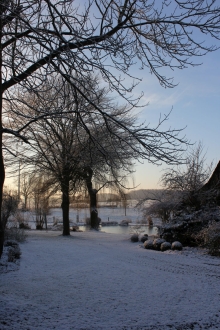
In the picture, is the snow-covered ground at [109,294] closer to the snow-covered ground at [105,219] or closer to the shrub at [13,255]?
the shrub at [13,255]

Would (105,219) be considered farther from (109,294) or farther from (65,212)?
(109,294)

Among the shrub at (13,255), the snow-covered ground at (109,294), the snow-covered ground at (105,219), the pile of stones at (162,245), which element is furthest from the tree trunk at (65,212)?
the shrub at (13,255)

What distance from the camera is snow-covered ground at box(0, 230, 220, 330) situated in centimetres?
564

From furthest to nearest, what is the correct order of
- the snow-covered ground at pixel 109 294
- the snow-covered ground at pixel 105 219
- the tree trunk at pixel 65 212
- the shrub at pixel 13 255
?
the snow-covered ground at pixel 105 219 → the tree trunk at pixel 65 212 → the shrub at pixel 13 255 → the snow-covered ground at pixel 109 294

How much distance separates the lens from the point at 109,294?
23.6ft

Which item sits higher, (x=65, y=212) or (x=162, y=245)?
(x=65, y=212)

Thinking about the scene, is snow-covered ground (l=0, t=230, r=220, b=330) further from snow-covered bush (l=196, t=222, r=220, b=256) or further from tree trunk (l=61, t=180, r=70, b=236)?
tree trunk (l=61, t=180, r=70, b=236)

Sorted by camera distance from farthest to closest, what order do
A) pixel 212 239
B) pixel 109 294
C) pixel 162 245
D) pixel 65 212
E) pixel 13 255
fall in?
1. pixel 65 212
2. pixel 162 245
3. pixel 212 239
4. pixel 13 255
5. pixel 109 294

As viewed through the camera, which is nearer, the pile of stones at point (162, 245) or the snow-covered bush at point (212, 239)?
the snow-covered bush at point (212, 239)

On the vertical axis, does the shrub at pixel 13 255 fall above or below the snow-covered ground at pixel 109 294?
above

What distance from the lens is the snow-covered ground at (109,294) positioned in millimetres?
5645

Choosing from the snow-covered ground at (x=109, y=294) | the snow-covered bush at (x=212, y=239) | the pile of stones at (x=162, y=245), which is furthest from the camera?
the pile of stones at (x=162, y=245)

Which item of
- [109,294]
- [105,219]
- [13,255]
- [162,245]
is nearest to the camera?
[109,294]

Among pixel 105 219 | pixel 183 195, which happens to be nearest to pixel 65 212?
pixel 183 195
